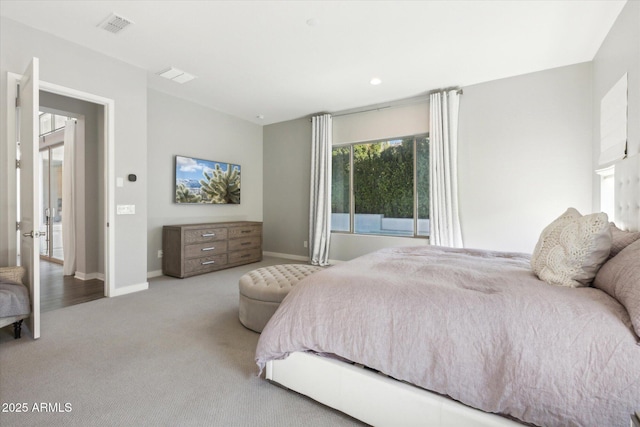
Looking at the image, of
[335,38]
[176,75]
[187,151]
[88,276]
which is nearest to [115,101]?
[176,75]

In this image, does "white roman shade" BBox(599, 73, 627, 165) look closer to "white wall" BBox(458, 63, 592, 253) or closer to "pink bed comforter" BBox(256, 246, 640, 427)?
"white wall" BBox(458, 63, 592, 253)

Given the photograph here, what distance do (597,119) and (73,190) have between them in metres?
7.03

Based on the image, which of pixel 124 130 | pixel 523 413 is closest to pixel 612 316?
pixel 523 413

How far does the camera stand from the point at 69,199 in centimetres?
459

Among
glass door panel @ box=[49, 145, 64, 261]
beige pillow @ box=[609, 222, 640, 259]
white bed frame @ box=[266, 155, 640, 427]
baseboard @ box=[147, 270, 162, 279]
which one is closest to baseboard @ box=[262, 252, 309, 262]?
baseboard @ box=[147, 270, 162, 279]

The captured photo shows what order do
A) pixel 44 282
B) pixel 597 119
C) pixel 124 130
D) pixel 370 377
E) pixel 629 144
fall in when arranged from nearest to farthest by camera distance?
pixel 370 377, pixel 629 144, pixel 597 119, pixel 124 130, pixel 44 282

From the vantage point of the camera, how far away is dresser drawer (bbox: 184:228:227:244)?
4.40m

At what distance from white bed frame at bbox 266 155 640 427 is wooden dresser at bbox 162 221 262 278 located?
3107 millimetres

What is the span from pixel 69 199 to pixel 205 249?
2241mm

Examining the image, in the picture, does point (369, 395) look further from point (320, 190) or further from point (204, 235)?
point (320, 190)

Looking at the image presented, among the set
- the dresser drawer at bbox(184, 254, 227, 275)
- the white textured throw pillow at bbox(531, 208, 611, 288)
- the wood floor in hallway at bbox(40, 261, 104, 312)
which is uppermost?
the white textured throw pillow at bbox(531, 208, 611, 288)

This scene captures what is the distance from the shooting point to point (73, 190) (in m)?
4.55

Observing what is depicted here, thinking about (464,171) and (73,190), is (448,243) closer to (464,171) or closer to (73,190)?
(464,171)

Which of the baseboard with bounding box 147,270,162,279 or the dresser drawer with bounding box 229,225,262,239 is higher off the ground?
the dresser drawer with bounding box 229,225,262,239
